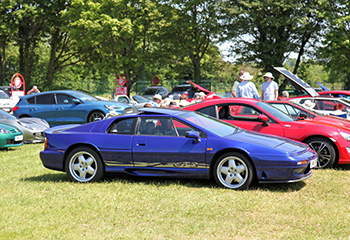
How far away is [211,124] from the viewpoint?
7805 mm

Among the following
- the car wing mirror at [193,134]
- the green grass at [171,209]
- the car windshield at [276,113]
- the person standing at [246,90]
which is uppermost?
the person standing at [246,90]

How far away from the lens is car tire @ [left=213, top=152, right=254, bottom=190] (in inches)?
277

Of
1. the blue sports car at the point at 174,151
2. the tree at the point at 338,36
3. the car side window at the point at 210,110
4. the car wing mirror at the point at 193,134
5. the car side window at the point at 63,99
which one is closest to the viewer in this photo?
the blue sports car at the point at 174,151

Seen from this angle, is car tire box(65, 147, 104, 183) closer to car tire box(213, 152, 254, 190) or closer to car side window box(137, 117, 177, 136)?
car side window box(137, 117, 177, 136)

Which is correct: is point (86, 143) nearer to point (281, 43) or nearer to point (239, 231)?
point (239, 231)

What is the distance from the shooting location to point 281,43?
3566 cm

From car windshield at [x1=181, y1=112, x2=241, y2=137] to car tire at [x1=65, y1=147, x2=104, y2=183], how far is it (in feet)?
5.47

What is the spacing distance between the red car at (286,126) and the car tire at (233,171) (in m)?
2.18

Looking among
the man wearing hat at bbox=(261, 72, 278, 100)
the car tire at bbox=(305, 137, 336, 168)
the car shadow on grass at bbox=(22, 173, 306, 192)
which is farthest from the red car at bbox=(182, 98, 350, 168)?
the man wearing hat at bbox=(261, 72, 278, 100)

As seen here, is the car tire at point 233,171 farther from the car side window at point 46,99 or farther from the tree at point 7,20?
the tree at point 7,20

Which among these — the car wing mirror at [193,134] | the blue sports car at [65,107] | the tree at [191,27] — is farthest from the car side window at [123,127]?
the tree at [191,27]

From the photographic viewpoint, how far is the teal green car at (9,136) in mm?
12445

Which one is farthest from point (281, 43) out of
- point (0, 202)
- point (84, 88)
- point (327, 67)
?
point (0, 202)

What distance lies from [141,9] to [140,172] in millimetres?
30596
